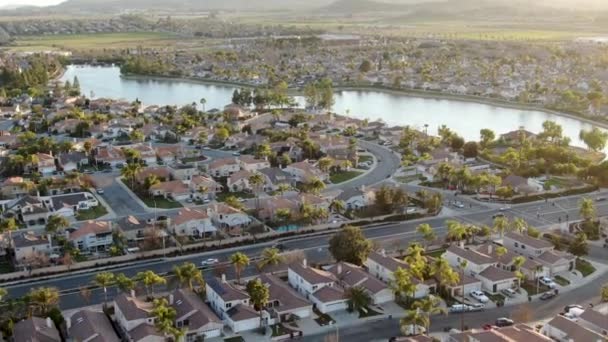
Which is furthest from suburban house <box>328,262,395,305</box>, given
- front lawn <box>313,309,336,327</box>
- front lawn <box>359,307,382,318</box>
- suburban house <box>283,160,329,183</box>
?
suburban house <box>283,160,329,183</box>

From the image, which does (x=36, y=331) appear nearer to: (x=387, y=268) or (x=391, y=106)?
(x=387, y=268)

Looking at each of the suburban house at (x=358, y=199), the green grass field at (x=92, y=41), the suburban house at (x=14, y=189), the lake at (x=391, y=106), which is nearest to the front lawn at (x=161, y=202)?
the suburban house at (x=14, y=189)

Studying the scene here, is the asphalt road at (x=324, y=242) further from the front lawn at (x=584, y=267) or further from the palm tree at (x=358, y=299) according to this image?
the palm tree at (x=358, y=299)

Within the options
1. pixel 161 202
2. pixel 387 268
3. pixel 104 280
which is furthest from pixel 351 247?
pixel 161 202

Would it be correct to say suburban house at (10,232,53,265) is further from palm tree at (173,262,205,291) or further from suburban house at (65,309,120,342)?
palm tree at (173,262,205,291)

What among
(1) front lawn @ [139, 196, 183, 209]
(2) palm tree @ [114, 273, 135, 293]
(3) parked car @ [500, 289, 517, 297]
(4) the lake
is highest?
(2) palm tree @ [114, 273, 135, 293]

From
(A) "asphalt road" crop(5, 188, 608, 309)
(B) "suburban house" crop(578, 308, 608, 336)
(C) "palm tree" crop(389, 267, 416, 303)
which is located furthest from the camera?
(A) "asphalt road" crop(5, 188, 608, 309)
